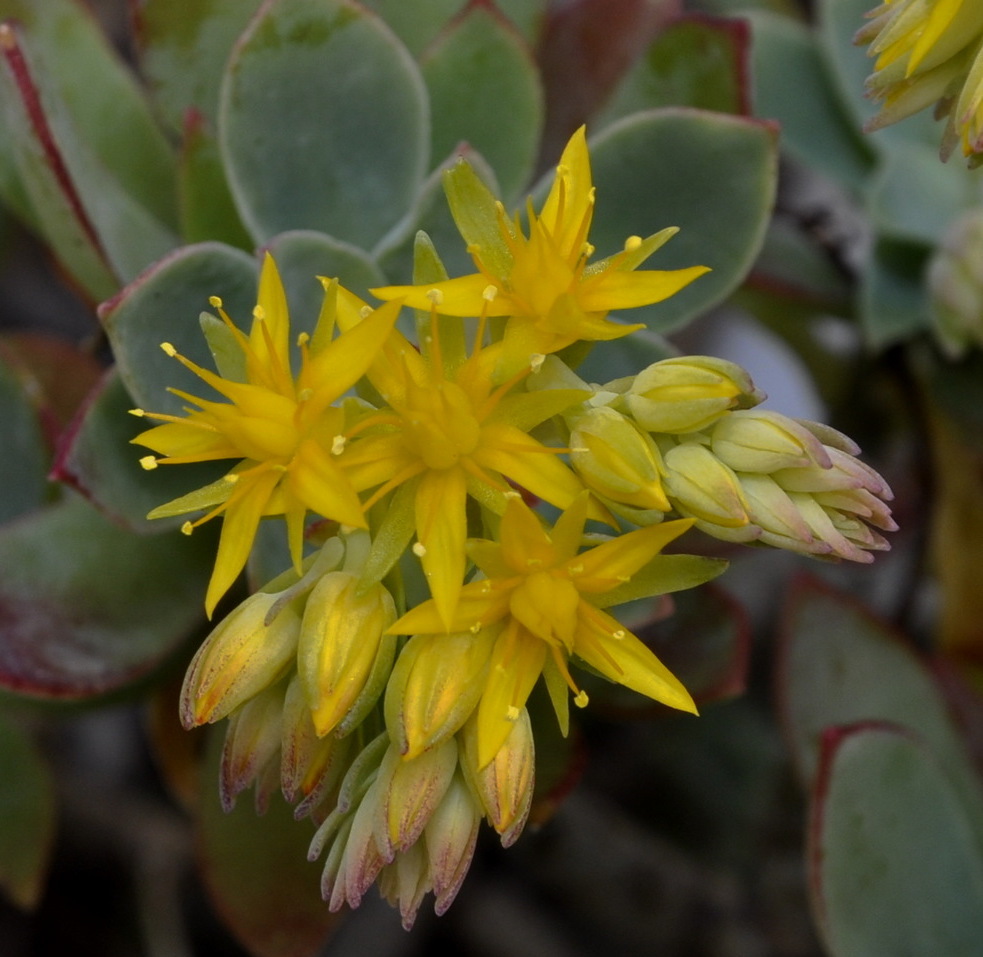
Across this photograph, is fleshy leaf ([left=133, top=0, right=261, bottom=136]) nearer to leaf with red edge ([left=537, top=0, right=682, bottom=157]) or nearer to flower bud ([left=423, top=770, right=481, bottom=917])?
leaf with red edge ([left=537, top=0, right=682, bottom=157])

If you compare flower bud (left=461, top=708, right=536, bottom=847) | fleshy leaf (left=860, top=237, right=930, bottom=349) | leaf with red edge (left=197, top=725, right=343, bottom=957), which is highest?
flower bud (left=461, top=708, right=536, bottom=847)

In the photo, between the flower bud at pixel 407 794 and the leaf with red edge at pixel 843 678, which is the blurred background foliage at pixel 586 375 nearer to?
the leaf with red edge at pixel 843 678

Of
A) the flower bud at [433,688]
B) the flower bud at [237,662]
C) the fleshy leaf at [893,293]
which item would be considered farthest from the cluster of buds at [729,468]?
the fleshy leaf at [893,293]

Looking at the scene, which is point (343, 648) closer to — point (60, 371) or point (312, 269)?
point (312, 269)

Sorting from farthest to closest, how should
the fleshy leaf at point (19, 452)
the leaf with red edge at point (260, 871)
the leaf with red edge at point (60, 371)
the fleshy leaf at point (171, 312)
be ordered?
the leaf with red edge at point (60, 371), the fleshy leaf at point (19, 452), the leaf with red edge at point (260, 871), the fleshy leaf at point (171, 312)

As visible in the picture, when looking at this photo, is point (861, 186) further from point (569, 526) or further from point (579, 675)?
point (569, 526)

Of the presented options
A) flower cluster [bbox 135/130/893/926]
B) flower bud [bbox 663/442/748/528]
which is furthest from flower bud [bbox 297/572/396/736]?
flower bud [bbox 663/442/748/528]
